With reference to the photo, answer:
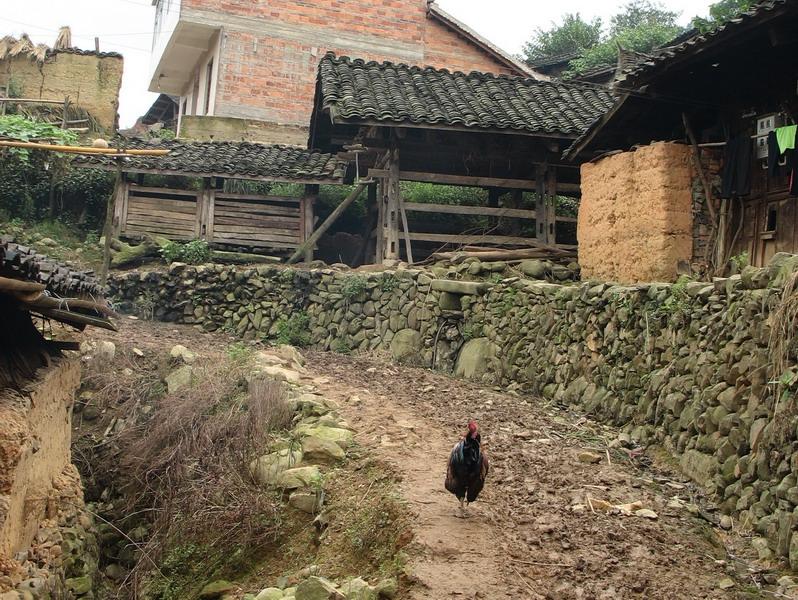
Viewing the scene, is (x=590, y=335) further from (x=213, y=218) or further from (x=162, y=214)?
(x=162, y=214)

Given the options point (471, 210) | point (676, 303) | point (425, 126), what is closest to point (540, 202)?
point (471, 210)

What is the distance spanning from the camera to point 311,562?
21.1 feet

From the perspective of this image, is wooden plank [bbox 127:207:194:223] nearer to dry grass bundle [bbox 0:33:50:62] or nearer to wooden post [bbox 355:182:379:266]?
wooden post [bbox 355:182:379:266]

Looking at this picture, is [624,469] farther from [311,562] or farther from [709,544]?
[311,562]

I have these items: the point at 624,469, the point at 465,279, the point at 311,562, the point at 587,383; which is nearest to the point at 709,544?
the point at 624,469

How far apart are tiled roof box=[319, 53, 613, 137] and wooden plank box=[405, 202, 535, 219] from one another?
158 centimetres

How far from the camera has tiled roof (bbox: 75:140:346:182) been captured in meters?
16.6

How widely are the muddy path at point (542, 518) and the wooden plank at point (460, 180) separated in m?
6.38

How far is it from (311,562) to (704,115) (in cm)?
778

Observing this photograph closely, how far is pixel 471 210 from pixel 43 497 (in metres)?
9.64

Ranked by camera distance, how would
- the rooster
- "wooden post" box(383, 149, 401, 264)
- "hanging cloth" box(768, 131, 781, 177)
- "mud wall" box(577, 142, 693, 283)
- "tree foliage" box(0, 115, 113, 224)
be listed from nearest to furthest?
the rooster < "hanging cloth" box(768, 131, 781, 177) < "mud wall" box(577, 142, 693, 283) < "wooden post" box(383, 149, 401, 264) < "tree foliage" box(0, 115, 113, 224)

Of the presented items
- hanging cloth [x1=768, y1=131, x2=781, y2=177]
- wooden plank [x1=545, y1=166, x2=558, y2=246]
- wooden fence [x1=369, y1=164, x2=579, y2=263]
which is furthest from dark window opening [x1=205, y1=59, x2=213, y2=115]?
hanging cloth [x1=768, y1=131, x2=781, y2=177]

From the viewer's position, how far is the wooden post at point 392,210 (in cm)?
1470

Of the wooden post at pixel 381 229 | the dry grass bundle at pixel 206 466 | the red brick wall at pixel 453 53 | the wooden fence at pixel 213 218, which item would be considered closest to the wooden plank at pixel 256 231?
the wooden fence at pixel 213 218
